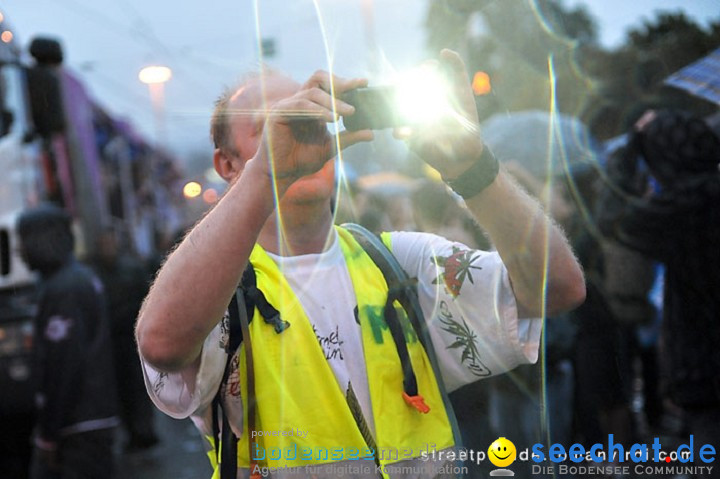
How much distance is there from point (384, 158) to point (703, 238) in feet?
3.41

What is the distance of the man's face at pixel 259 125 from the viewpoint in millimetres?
1521

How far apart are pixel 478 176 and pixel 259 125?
0.44 meters

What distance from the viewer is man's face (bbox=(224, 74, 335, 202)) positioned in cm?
152

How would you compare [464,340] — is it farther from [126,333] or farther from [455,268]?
[126,333]

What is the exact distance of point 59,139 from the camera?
20.4 ft

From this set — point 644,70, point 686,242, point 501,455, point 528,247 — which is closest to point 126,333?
point 644,70

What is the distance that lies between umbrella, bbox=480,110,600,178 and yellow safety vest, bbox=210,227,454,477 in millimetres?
2283

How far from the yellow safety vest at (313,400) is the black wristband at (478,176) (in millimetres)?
304

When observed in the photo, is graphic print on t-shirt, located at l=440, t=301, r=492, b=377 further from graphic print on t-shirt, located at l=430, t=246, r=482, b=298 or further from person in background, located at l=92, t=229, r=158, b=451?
person in background, located at l=92, t=229, r=158, b=451

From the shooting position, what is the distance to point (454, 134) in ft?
4.51

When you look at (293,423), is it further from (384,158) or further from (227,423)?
(384,158)

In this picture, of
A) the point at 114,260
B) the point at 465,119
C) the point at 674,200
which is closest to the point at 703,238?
the point at 674,200

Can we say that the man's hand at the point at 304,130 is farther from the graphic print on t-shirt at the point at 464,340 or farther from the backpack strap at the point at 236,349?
the graphic print on t-shirt at the point at 464,340

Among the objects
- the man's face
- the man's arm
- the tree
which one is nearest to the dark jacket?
the man's face
